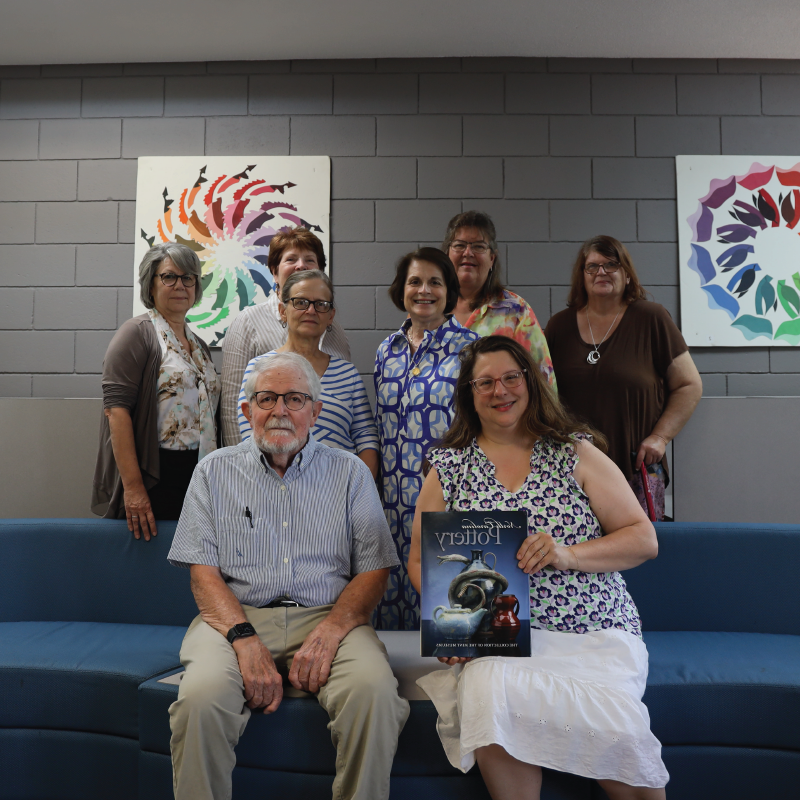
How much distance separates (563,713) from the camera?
1576mm

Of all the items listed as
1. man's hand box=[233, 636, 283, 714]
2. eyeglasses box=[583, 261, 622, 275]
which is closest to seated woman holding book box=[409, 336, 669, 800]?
man's hand box=[233, 636, 283, 714]

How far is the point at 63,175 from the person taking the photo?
391 cm

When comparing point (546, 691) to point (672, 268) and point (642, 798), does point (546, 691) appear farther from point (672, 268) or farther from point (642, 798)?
point (672, 268)

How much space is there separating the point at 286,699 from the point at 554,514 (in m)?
0.82

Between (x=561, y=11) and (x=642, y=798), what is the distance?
10.8ft

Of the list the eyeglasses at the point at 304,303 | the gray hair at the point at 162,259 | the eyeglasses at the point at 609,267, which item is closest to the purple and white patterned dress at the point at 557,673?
the eyeglasses at the point at 304,303

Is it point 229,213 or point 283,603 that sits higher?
point 229,213

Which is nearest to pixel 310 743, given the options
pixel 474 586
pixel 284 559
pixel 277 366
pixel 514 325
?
pixel 284 559

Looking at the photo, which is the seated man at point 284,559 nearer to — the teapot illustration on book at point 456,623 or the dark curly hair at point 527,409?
the teapot illustration on book at point 456,623

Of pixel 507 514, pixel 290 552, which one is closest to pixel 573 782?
pixel 507 514

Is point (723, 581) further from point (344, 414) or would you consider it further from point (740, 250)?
point (740, 250)

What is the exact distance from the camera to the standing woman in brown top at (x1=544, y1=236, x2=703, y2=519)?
2719 millimetres

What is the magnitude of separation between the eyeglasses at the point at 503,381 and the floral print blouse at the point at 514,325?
2.14ft

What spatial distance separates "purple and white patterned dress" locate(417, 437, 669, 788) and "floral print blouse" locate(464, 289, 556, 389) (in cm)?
71
